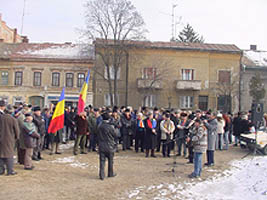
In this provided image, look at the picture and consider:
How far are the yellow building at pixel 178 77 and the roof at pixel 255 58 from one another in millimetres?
2695

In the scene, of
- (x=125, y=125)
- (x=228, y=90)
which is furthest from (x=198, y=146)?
(x=228, y=90)

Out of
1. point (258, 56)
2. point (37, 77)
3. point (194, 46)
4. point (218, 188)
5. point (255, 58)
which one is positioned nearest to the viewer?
point (218, 188)

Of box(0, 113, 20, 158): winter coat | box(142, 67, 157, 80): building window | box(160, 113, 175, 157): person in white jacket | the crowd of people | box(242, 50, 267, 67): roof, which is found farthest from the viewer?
box(242, 50, 267, 67): roof

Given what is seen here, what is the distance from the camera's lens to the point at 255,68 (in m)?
35.2

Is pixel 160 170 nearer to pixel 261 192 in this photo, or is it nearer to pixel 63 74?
pixel 261 192

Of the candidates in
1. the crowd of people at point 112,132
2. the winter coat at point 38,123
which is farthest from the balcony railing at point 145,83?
the winter coat at point 38,123

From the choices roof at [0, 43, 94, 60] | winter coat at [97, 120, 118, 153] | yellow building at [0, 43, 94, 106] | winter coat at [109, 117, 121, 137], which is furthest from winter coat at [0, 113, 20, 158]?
roof at [0, 43, 94, 60]

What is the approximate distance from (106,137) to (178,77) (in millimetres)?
26844

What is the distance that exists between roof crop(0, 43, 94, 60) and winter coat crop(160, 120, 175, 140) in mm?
22931

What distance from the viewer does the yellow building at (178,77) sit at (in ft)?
109

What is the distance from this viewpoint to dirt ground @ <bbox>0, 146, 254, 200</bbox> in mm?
6832

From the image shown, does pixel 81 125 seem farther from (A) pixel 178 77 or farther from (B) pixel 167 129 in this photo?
(A) pixel 178 77

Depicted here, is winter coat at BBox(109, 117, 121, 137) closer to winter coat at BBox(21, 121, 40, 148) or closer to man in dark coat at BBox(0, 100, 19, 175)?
winter coat at BBox(21, 121, 40, 148)

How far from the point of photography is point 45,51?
33.8 metres
